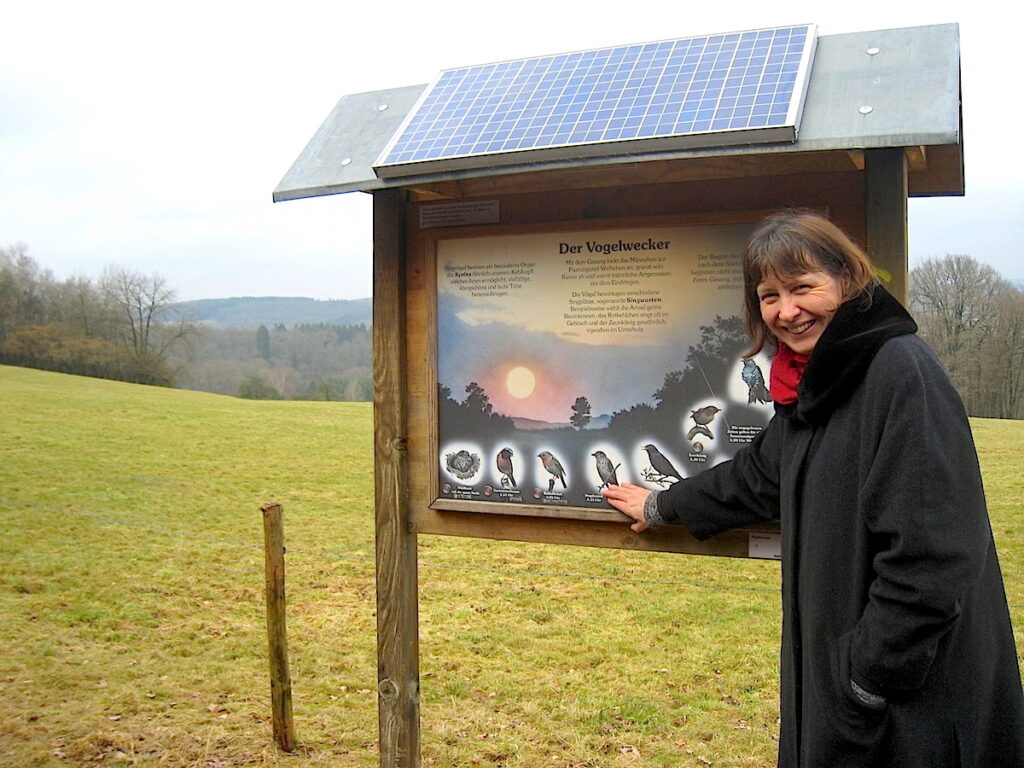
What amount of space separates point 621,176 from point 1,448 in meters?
18.1

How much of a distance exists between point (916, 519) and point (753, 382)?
1.18 m

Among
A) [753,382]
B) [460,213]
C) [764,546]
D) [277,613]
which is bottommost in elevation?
[277,613]

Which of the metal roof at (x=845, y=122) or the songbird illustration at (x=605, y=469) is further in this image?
the songbird illustration at (x=605, y=469)

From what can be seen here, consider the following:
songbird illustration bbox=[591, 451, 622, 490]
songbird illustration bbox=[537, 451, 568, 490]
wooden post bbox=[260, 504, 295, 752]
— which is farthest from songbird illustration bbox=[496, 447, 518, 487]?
wooden post bbox=[260, 504, 295, 752]

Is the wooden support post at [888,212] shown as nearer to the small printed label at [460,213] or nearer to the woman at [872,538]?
the woman at [872,538]

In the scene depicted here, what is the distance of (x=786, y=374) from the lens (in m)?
2.52

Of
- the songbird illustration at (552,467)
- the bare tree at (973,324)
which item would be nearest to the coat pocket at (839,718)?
the songbird illustration at (552,467)

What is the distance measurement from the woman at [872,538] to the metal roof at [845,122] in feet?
1.50

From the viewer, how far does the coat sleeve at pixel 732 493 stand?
2803 mm

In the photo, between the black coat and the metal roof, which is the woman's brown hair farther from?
the metal roof

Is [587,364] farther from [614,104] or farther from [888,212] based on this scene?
[888,212]

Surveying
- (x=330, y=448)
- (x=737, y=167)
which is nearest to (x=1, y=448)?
(x=330, y=448)

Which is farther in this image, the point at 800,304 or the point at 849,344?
the point at 800,304

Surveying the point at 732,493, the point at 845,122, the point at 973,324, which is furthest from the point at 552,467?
the point at 973,324
